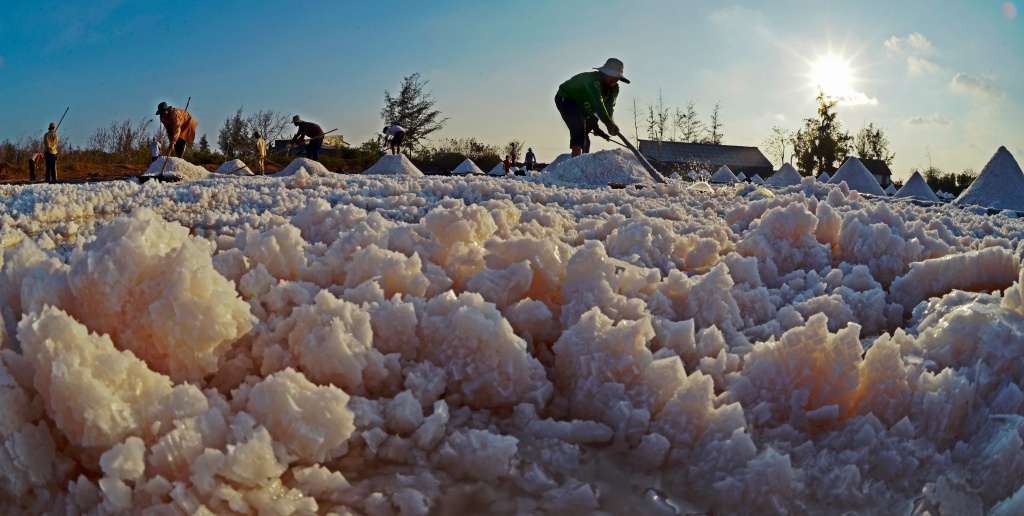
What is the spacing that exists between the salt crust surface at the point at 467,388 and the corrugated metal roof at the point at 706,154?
29704 millimetres

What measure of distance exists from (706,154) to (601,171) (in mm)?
27401

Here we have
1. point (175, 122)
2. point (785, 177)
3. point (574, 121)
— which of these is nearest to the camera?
point (574, 121)

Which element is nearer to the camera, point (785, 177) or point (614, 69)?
point (614, 69)

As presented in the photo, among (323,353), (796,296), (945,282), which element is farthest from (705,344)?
(945,282)

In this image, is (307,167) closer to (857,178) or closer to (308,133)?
(308,133)

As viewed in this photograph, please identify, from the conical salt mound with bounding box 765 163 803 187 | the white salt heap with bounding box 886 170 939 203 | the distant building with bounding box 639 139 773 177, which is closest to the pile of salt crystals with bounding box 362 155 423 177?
the conical salt mound with bounding box 765 163 803 187

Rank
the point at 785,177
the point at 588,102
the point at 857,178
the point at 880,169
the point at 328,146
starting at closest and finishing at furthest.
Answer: the point at 588,102 → the point at 857,178 → the point at 785,177 → the point at 328,146 → the point at 880,169

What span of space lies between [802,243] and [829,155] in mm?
35186

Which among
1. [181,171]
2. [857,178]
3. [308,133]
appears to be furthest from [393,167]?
[857,178]

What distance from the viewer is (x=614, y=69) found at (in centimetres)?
1015

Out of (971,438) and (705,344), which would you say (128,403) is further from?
(971,438)

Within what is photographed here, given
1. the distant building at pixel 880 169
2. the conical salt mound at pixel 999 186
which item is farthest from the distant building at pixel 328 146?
the distant building at pixel 880 169

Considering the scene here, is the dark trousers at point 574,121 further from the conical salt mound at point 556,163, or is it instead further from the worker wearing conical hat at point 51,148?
the worker wearing conical hat at point 51,148

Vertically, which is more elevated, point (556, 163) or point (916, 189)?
point (556, 163)
